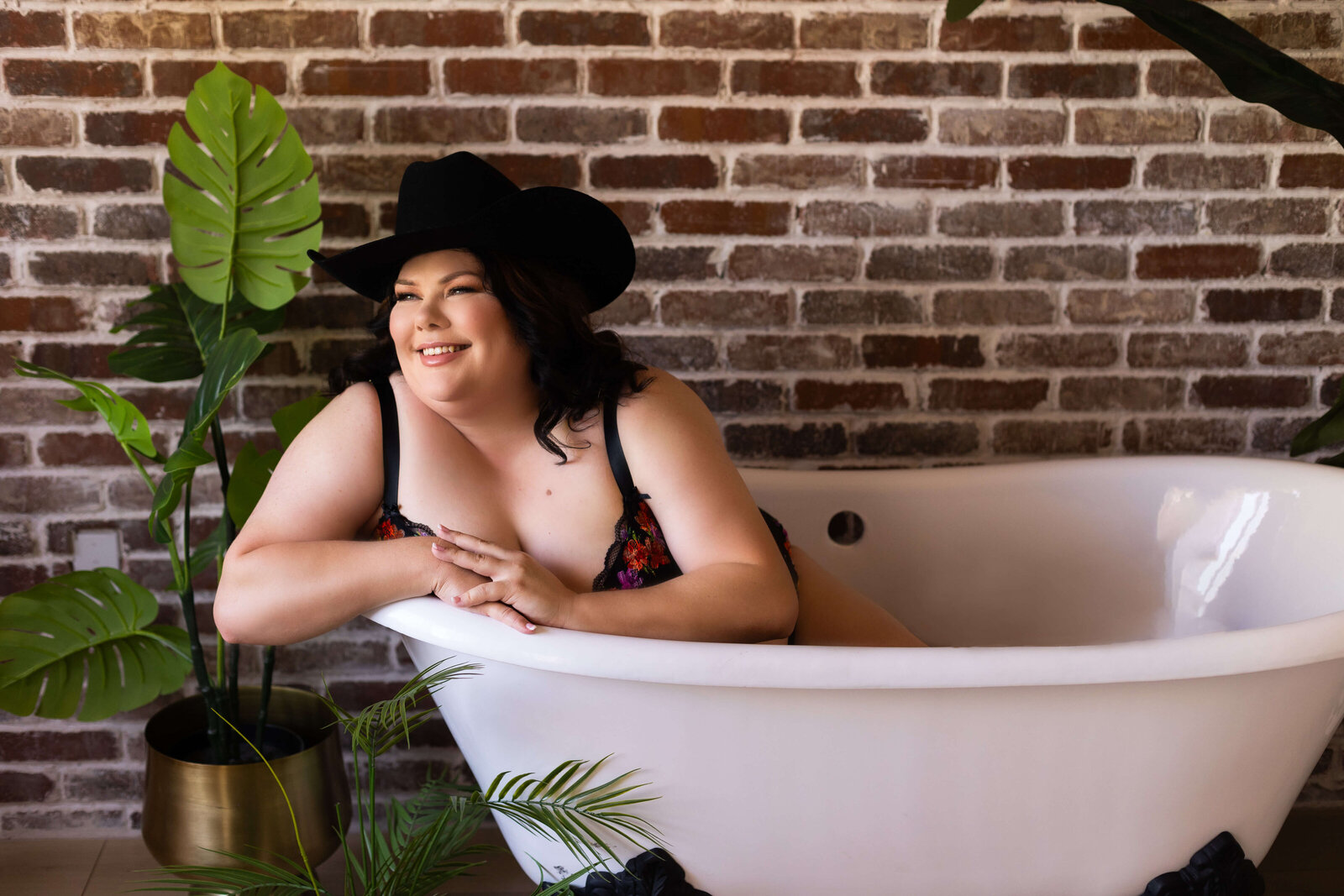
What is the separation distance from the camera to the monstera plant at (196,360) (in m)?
1.64

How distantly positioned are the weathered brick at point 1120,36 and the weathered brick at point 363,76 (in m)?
1.29

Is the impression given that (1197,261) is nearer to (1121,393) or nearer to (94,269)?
(1121,393)

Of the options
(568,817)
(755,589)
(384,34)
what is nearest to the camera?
(568,817)

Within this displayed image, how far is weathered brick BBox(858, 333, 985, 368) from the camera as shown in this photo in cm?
207

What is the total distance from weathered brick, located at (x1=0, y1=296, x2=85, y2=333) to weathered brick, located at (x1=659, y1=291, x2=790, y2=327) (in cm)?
115

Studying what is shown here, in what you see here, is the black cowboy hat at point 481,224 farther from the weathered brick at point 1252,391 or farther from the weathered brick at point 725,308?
the weathered brick at point 1252,391

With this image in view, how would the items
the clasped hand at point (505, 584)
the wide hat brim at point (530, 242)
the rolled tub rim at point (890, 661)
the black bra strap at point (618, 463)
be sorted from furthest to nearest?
the black bra strap at point (618, 463) < the wide hat brim at point (530, 242) < the clasped hand at point (505, 584) < the rolled tub rim at point (890, 661)

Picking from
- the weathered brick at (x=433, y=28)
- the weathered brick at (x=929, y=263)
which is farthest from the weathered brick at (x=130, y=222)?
the weathered brick at (x=929, y=263)

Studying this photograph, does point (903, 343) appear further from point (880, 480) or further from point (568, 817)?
point (568, 817)

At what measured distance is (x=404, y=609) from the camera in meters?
1.24

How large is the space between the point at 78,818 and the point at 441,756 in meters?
0.76

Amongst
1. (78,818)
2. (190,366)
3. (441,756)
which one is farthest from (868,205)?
(78,818)

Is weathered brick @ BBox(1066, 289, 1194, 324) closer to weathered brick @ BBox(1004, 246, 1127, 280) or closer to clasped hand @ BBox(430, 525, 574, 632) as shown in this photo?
weathered brick @ BBox(1004, 246, 1127, 280)

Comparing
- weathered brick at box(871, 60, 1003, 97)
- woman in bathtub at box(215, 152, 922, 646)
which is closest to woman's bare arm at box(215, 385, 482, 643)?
woman in bathtub at box(215, 152, 922, 646)
